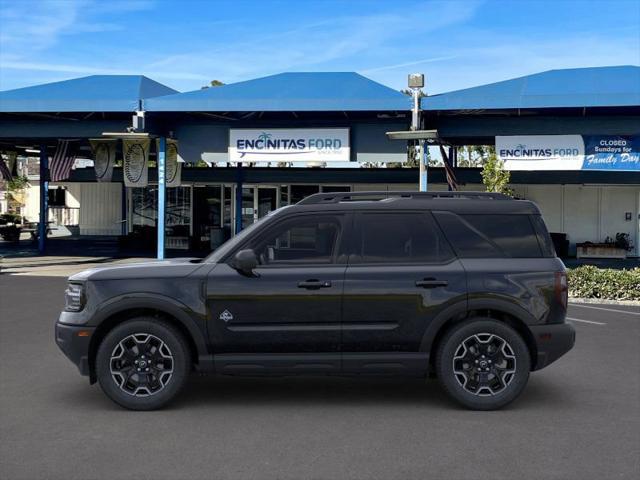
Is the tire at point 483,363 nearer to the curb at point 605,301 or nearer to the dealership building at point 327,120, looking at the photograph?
the curb at point 605,301

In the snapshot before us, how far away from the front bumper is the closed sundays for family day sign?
15.4 metres

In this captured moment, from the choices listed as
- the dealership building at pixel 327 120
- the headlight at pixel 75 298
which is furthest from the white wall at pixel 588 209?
the headlight at pixel 75 298

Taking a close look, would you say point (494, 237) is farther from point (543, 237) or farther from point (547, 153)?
point (547, 153)

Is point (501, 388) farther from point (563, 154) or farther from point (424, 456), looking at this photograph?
point (563, 154)

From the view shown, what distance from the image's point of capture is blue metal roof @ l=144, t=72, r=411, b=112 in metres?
18.4

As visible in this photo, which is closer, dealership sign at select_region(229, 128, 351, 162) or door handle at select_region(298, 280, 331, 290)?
door handle at select_region(298, 280, 331, 290)

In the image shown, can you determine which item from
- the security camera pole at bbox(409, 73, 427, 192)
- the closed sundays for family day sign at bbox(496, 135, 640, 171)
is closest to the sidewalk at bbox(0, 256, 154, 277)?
the security camera pole at bbox(409, 73, 427, 192)

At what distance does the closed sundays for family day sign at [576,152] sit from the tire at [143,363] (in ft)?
49.6

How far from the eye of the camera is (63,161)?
24141 mm

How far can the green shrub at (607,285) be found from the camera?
1356 cm

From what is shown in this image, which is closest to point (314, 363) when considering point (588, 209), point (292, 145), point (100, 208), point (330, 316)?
point (330, 316)

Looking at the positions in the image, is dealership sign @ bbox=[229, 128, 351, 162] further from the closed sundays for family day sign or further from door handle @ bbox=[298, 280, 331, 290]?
door handle @ bbox=[298, 280, 331, 290]

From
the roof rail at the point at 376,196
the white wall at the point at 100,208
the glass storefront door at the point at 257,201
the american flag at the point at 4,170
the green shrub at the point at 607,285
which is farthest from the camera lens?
the white wall at the point at 100,208

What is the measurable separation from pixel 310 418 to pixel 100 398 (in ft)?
6.67
